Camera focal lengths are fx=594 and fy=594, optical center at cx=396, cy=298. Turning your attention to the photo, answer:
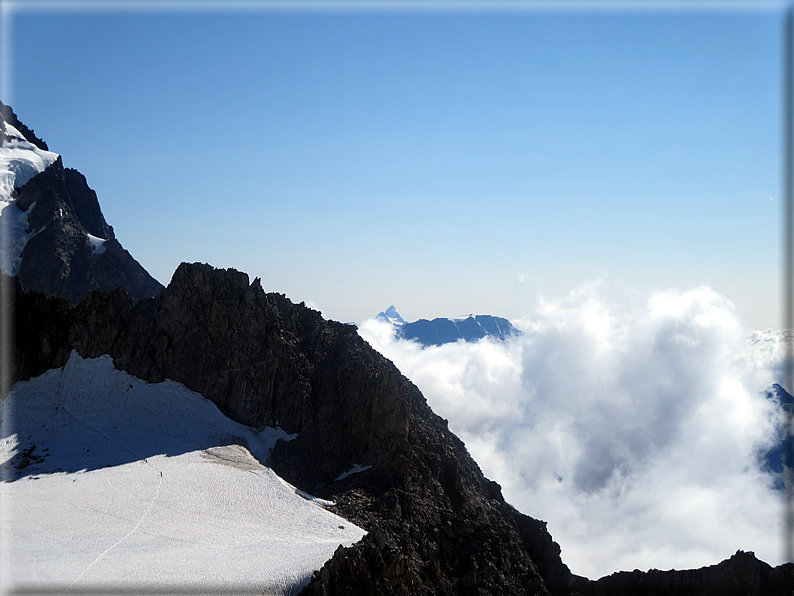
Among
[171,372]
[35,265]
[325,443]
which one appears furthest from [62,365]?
[35,265]

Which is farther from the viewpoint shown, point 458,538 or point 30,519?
point 458,538

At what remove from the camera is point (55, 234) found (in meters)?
137

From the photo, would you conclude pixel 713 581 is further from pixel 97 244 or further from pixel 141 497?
pixel 97 244

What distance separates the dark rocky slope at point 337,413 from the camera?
63.6m

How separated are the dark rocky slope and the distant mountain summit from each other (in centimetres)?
5100

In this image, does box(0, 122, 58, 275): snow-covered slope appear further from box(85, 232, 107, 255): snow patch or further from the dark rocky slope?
the dark rocky slope

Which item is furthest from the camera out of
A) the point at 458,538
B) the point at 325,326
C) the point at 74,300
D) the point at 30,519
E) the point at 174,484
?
the point at 74,300

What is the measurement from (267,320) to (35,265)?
3100 inches

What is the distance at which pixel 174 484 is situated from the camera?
5938cm

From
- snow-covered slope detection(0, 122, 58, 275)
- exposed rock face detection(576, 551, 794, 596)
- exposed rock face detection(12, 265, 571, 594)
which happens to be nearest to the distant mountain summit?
snow-covered slope detection(0, 122, 58, 275)

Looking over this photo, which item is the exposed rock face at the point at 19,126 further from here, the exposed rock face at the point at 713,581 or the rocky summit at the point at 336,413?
the exposed rock face at the point at 713,581

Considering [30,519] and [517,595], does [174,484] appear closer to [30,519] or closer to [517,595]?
[30,519]

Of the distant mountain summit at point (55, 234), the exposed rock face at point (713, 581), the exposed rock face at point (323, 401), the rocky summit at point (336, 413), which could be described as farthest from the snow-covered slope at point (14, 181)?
the exposed rock face at point (713, 581)

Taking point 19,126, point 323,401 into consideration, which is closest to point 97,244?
point 19,126
